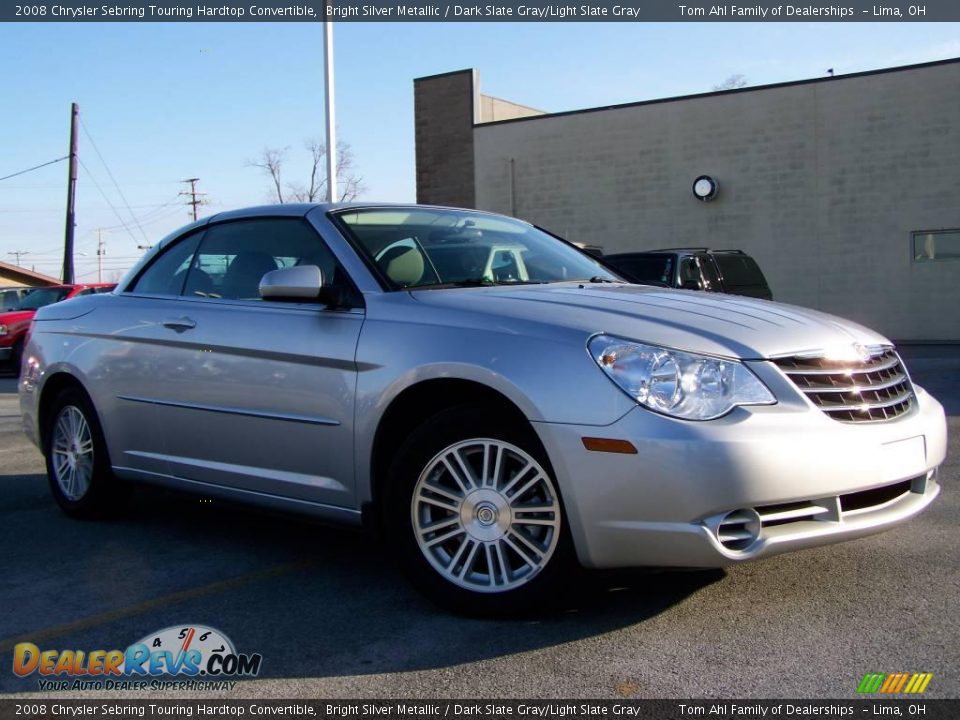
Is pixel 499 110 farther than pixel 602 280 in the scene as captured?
Yes

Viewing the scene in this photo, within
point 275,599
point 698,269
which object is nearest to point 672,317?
point 275,599

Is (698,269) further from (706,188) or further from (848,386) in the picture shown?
(848,386)

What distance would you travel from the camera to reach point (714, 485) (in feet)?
11.4

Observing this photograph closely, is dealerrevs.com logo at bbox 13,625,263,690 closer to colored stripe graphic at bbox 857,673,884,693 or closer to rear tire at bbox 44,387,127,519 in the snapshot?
colored stripe graphic at bbox 857,673,884,693

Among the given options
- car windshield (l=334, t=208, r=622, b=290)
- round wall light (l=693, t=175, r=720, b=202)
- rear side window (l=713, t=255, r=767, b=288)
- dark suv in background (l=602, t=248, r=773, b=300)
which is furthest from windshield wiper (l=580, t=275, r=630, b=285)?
round wall light (l=693, t=175, r=720, b=202)

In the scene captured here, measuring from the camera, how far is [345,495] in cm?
436

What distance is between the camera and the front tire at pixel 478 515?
3.79 m

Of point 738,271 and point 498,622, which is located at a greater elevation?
point 738,271

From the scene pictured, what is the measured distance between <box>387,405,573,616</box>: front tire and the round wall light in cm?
2065

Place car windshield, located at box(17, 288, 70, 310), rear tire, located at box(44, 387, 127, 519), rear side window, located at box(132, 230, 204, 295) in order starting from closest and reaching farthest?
rear side window, located at box(132, 230, 204, 295) < rear tire, located at box(44, 387, 127, 519) < car windshield, located at box(17, 288, 70, 310)

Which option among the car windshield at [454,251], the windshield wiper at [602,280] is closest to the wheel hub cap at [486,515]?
the car windshield at [454,251]

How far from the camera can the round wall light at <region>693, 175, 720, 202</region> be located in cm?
2361

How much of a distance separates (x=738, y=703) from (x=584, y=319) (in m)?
1.44

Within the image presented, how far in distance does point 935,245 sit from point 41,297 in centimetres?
1756
